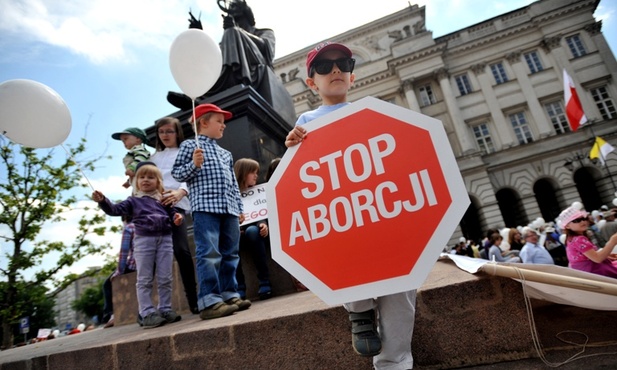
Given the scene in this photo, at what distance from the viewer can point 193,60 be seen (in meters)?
2.56

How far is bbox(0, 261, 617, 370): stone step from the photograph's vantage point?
4.08 ft

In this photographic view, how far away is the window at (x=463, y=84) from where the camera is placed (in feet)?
80.7

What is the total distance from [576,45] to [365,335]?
101 ft

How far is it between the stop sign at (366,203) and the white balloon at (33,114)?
2157 millimetres

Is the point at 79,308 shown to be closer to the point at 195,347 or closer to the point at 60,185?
the point at 60,185

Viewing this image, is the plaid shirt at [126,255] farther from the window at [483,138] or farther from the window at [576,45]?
the window at [576,45]

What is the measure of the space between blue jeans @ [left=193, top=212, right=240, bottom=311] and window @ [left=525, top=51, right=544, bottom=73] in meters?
28.5

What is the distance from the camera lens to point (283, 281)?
3.20 meters

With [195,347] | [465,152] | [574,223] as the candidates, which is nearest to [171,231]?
[195,347]

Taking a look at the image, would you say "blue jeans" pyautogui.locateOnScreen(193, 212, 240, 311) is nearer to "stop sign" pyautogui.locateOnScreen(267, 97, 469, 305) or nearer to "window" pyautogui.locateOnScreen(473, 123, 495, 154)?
"stop sign" pyautogui.locateOnScreen(267, 97, 469, 305)

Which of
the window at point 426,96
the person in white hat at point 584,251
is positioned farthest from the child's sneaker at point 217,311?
the window at point 426,96

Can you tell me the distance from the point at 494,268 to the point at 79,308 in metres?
54.3

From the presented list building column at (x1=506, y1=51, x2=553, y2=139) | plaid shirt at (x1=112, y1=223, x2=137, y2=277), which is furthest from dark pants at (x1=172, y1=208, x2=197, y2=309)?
building column at (x1=506, y1=51, x2=553, y2=139)

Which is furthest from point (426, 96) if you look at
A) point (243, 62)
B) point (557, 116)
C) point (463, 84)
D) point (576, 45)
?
point (243, 62)
